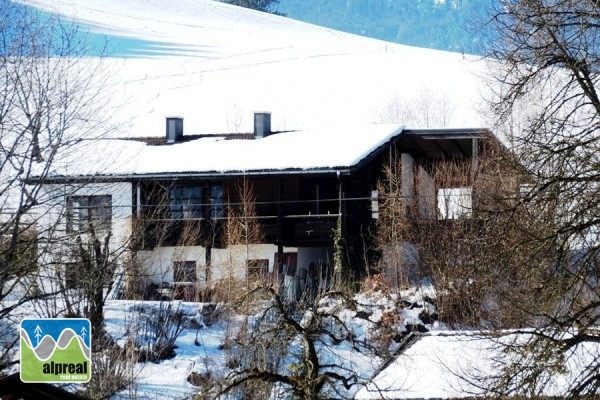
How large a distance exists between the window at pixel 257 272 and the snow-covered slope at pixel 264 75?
25.4m

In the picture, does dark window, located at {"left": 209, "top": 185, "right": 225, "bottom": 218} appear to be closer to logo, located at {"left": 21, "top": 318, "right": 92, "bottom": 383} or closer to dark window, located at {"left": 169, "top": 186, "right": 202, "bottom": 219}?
dark window, located at {"left": 169, "top": 186, "right": 202, "bottom": 219}

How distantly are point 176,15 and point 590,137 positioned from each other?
314 feet

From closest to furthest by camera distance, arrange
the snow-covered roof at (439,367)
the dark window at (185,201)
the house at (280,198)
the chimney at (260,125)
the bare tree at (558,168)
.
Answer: the bare tree at (558,168), the snow-covered roof at (439,367), the house at (280,198), the dark window at (185,201), the chimney at (260,125)

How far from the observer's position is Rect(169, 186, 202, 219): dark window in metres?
38.8

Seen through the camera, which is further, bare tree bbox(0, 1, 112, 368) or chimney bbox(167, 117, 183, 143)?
chimney bbox(167, 117, 183, 143)

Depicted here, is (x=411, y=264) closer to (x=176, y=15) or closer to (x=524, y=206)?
(x=524, y=206)

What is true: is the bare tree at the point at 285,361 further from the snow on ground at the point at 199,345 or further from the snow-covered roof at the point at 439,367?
the snow on ground at the point at 199,345

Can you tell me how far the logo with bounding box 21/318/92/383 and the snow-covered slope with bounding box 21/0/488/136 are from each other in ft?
155

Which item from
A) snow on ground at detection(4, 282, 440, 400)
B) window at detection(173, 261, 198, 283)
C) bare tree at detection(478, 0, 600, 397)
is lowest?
snow on ground at detection(4, 282, 440, 400)

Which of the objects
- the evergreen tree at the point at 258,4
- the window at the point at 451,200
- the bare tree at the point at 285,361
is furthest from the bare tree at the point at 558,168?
the evergreen tree at the point at 258,4

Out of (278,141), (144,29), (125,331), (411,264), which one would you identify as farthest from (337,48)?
(125,331)

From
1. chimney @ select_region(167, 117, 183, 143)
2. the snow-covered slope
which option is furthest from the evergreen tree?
chimney @ select_region(167, 117, 183, 143)

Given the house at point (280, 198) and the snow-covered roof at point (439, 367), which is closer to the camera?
the snow-covered roof at point (439, 367)

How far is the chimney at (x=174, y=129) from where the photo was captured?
44000mm
